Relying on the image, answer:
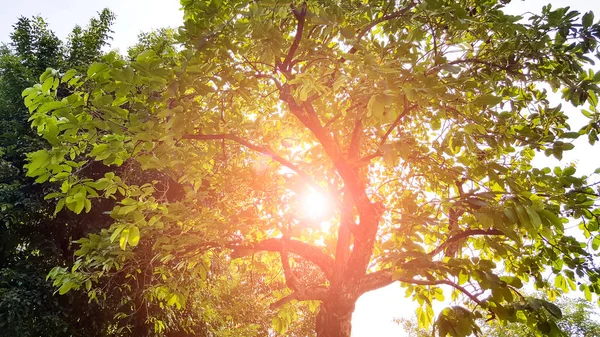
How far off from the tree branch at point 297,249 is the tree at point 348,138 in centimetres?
2

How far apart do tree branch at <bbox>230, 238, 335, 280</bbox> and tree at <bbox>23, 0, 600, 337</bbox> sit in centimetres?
2

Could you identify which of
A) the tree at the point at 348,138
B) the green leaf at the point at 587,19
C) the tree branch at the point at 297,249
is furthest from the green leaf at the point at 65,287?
the green leaf at the point at 587,19

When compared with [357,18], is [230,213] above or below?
below

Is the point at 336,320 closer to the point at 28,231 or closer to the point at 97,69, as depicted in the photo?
the point at 97,69

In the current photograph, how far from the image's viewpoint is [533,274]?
14.9 ft

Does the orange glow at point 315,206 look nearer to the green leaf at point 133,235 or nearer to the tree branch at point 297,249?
the tree branch at point 297,249

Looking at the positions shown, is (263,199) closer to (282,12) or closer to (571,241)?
(282,12)

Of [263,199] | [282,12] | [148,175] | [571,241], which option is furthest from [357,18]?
[148,175]

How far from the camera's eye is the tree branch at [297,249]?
4414 millimetres

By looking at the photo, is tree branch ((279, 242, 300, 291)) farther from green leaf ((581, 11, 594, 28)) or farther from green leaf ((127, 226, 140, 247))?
green leaf ((581, 11, 594, 28))

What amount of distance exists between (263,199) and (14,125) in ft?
27.0

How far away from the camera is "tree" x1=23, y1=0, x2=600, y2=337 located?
2.55 m

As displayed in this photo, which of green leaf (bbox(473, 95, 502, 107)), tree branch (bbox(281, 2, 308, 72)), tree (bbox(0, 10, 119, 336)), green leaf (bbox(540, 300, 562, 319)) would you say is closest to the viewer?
green leaf (bbox(473, 95, 502, 107))

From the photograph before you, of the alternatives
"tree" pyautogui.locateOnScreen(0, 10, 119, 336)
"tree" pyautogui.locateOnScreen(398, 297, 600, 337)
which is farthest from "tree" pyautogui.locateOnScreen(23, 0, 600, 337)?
"tree" pyautogui.locateOnScreen(398, 297, 600, 337)
